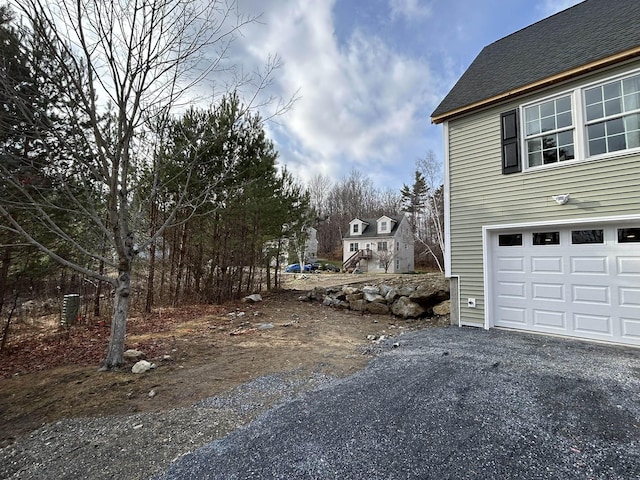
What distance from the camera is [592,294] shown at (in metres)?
4.92

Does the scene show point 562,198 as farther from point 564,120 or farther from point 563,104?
point 563,104

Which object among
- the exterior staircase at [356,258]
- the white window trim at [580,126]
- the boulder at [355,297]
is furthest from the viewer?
→ the exterior staircase at [356,258]

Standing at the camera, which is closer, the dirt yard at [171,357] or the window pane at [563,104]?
the dirt yard at [171,357]

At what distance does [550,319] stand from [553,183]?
7.79ft

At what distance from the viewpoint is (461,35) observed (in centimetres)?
841

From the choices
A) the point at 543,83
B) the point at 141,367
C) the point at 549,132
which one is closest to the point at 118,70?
the point at 141,367

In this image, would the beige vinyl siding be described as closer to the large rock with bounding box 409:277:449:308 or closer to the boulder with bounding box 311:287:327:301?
the large rock with bounding box 409:277:449:308

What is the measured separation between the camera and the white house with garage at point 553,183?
185 inches

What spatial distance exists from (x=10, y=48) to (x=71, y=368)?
4376 millimetres

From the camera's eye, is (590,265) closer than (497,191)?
Yes

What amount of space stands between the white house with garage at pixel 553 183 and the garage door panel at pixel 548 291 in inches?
0.7

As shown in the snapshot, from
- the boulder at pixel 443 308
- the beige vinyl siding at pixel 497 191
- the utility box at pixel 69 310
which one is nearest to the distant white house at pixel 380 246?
the boulder at pixel 443 308

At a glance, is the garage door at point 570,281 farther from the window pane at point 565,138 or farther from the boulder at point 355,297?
the boulder at point 355,297

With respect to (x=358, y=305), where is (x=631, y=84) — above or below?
Answer: above
